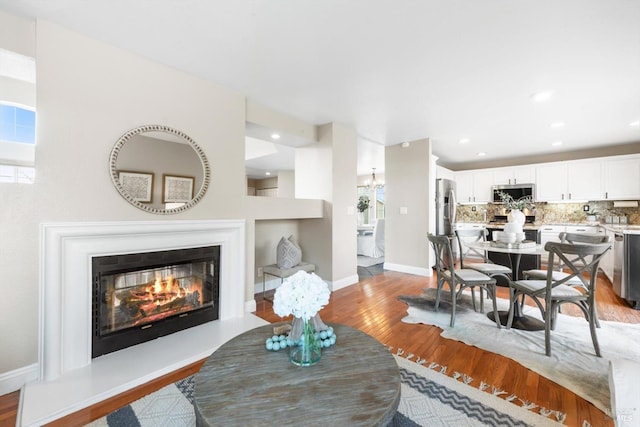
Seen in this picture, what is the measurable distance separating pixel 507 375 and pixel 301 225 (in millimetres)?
3057

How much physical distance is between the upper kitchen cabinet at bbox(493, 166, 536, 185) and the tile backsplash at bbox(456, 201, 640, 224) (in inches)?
26.1

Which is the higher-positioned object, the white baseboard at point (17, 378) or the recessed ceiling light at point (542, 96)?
the recessed ceiling light at point (542, 96)

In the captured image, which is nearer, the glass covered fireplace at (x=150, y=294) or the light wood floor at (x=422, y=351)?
the light wood floor at (x=422, y=351)

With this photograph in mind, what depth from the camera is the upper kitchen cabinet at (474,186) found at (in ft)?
21.2

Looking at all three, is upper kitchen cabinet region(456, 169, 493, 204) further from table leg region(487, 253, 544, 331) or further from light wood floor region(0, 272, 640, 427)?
table leg region(487, 253, 544, 331)

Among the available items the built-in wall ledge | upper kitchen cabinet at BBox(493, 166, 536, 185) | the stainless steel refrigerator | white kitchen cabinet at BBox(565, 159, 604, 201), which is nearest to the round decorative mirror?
the built-in wall ledge

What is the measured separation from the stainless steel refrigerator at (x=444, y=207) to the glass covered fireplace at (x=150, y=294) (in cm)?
404

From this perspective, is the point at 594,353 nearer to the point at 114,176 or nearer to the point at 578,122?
the point at 578,122

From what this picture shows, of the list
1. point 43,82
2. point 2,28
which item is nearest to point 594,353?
point 43,82

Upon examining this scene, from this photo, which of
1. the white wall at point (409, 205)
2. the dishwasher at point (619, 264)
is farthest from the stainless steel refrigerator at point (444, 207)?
the dishwasher at point (619, 264)

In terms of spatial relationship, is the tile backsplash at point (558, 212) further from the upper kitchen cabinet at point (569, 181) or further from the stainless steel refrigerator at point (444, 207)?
the stainless steel refrigerator at point (444, 207)

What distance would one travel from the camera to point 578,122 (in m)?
3.85

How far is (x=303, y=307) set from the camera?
4.06 ft

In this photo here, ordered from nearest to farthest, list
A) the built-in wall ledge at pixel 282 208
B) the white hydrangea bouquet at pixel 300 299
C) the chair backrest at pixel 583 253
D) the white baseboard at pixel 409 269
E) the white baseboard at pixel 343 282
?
the white hydrangea bouquet at pixel 300 299 < the chair backrest at pixel 583 253 < the built-in wall ledge at pixel 282 208 < the white baseboard at pixel 343 282 < the white baseboard at pixel 409 269
